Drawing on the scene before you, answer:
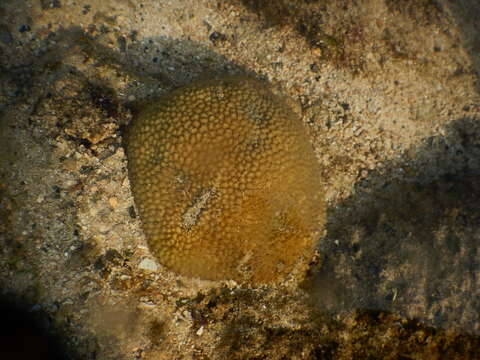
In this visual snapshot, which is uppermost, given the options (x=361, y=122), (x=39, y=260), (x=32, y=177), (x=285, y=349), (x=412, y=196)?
(x=361, y=122)

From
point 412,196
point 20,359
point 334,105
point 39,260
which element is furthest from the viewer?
point 334,105

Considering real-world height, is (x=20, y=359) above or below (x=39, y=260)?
below

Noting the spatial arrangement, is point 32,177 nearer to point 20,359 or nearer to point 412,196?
point 20,359

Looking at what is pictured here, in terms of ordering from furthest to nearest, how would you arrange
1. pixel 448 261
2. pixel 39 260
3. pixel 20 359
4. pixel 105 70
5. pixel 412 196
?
1. pixel 412 196
2. pixel 105 70
3. pixel 448 261
4. pixel 39 260
5. pixel 20 359

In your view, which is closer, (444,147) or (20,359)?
(20,359)

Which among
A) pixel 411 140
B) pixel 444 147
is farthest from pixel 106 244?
pixel 444 147

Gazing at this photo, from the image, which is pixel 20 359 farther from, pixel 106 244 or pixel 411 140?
pixel 411 140
